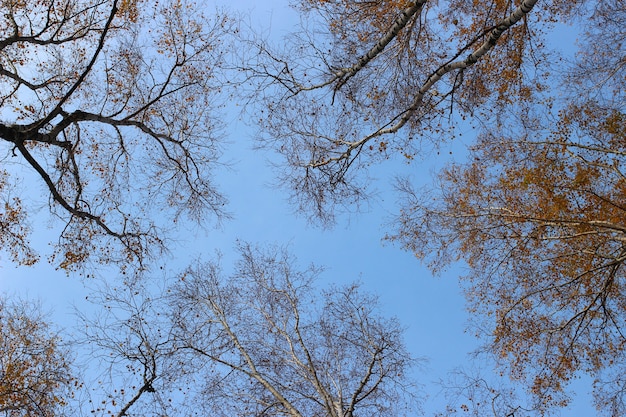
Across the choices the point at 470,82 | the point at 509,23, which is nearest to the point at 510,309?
the point at 470,82

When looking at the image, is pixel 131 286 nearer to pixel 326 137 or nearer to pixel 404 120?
pixel 326 137

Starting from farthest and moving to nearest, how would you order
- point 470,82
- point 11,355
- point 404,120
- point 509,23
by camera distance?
point 11,355 < point 470,82 < point 404,120 < point 509,23

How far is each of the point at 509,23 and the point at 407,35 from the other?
2138mm

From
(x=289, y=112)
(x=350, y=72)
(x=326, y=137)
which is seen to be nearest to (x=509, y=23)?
(x=350, y=72)

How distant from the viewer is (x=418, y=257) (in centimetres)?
1125

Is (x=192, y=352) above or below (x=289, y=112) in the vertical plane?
below

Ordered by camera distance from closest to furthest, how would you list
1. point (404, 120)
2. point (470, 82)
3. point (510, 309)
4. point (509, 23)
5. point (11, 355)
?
1. point (509, 23)
2. point (404, 120)
3. point (470, 82)
4. point (510, 309)
5. point (11, 355)

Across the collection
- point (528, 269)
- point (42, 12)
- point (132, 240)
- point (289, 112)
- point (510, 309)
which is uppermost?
point (42, 12)

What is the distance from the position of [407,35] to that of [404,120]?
1.61 meters

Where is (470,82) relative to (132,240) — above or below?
above

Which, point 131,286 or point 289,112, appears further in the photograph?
point 131,286

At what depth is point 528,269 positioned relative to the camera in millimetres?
9930

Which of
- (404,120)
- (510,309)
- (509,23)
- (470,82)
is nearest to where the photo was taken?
(509,23)

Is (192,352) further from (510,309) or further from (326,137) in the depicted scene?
(510,309)
